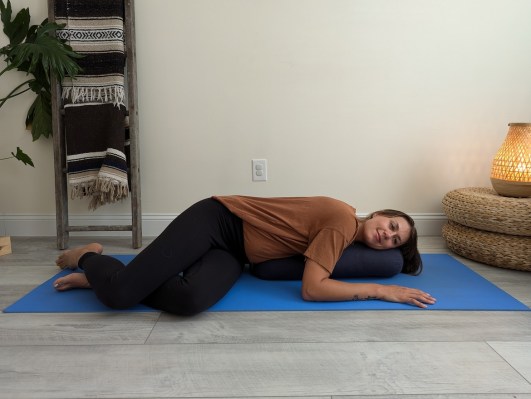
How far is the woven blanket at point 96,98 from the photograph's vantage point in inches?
101

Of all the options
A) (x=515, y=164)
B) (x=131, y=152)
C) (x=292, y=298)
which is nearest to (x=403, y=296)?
(x=292, y=298)

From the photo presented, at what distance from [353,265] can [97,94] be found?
167cm

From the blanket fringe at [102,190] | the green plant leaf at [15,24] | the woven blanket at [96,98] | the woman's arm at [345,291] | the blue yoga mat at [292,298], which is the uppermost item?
the green plant leaf at [15,24]

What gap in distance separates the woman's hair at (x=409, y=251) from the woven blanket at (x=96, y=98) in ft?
4.68

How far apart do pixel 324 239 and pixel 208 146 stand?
130cm

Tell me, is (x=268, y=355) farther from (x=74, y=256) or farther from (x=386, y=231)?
(x=74, y=256)

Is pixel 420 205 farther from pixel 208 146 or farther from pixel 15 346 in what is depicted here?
pixel 15 346

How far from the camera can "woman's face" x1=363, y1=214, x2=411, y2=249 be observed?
1.85 meters

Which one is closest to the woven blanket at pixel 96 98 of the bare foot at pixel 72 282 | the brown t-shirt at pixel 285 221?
the bare foot at pixel 72 282

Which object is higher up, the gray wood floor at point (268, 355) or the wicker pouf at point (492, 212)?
the wicker pouf at point (492, 212)

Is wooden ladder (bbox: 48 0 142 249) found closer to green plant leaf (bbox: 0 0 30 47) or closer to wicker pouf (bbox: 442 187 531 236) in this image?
green plant leaf (bbox: 0 0 30 47)

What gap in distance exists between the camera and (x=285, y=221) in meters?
1.87

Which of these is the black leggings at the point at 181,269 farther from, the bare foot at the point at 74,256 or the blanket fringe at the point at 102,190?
the blanket fringe at the point at 102,190

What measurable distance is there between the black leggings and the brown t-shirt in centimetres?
6
